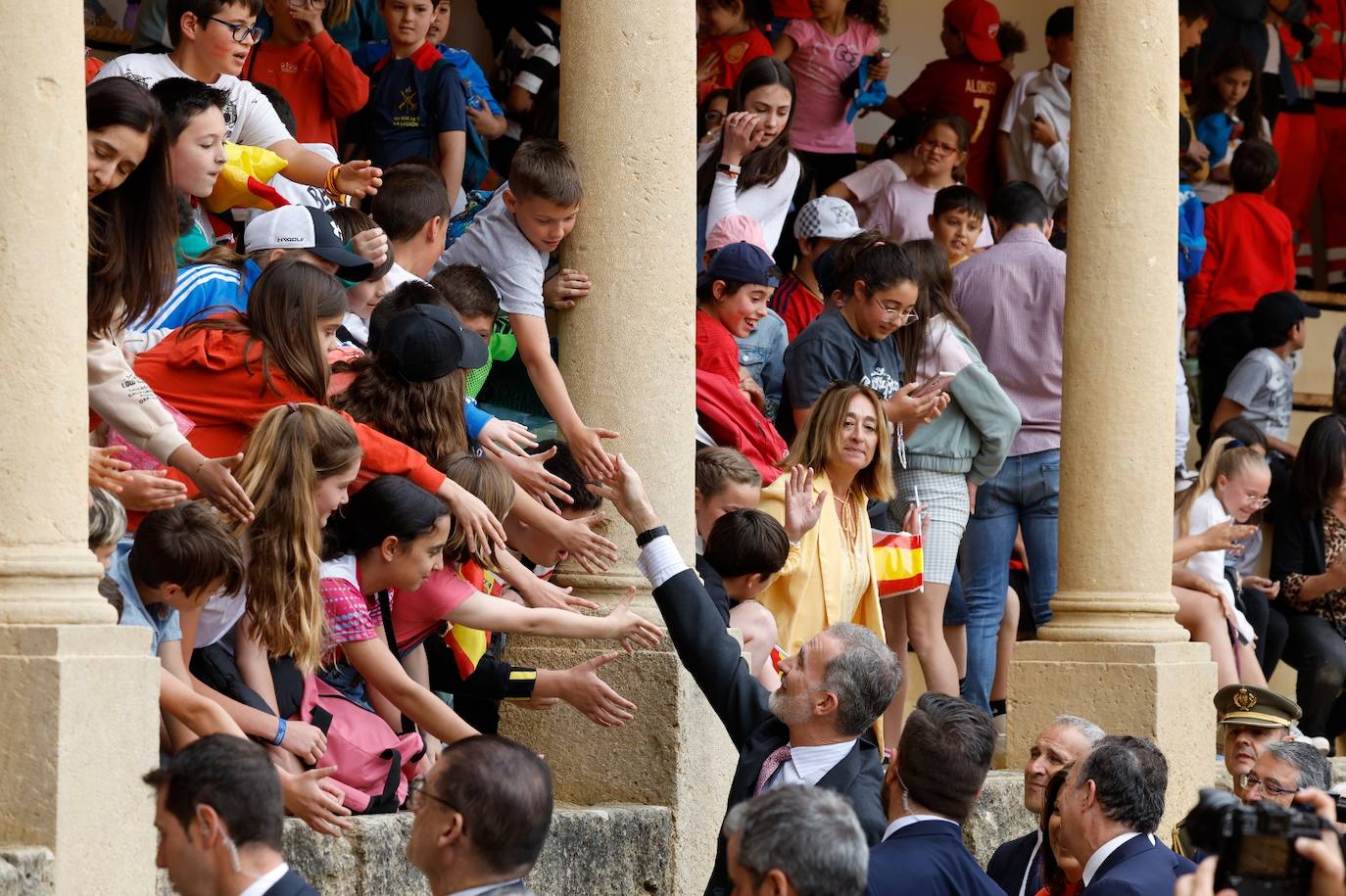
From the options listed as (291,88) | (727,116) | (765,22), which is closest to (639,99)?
(727,116)

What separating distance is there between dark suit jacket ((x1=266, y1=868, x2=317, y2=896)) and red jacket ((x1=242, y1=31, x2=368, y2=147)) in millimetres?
5836

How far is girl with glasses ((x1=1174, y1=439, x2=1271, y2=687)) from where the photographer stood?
9.76 m

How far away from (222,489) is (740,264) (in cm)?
344

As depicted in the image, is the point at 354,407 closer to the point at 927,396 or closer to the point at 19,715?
the point at 19,715

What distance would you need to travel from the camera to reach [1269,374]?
40.6 feet

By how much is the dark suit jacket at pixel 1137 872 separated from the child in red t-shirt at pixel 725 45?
253 inches

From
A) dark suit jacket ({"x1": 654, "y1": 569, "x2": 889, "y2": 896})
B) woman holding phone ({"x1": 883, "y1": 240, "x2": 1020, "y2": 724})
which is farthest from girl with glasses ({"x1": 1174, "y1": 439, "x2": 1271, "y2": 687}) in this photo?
dark suit jacket ({"x1": 654, "y1": 569, "x2": 889, "y2": 896})

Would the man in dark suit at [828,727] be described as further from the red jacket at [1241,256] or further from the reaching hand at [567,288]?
the red jacket at [1241,256]

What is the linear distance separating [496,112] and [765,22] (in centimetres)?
235

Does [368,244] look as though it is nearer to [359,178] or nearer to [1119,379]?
[359,178]

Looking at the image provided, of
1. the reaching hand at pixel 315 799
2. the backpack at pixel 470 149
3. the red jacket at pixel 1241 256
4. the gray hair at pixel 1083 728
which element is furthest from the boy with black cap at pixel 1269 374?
the reaching hand at pixel 315 799

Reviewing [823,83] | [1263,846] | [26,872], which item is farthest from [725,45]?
[1263,846]

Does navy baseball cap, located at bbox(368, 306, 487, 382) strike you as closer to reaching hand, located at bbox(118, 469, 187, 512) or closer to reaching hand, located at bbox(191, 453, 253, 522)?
reaching hand, located at bbox(191, 453, 253, 522)

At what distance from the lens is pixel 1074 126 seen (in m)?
8.49
